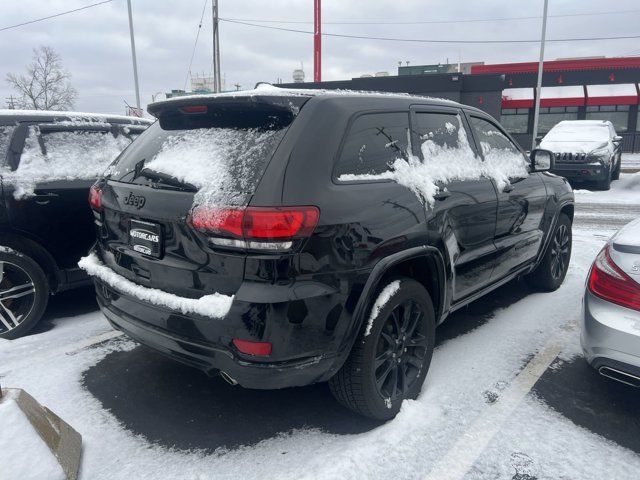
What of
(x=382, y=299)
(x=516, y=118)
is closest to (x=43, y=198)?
(x=382, y=299)

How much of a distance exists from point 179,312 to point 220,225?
20.0 inches

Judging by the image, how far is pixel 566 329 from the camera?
4.23 meters

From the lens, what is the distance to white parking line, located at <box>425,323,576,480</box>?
8.04 ft

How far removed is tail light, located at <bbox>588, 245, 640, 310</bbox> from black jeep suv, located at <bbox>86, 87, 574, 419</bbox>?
78cm

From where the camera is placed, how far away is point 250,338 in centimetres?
221

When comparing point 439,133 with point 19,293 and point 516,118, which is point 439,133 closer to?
point 19,293

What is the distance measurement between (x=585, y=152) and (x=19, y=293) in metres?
13.4

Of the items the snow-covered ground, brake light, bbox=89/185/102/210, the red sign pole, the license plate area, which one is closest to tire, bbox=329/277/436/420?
the snow-covered ground

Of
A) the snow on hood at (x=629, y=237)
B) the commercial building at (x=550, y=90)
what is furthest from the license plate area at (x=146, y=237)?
the commercial building at (x=550, y=90)

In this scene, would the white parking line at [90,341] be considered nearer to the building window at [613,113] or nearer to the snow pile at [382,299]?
the snow pile at [382,299]

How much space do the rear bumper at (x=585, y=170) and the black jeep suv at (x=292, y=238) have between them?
450 inches

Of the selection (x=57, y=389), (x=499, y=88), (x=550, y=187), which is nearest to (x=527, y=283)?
(x=550, y=187)

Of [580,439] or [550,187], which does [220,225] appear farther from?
[550,187]

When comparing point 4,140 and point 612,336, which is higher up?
point 4,140
